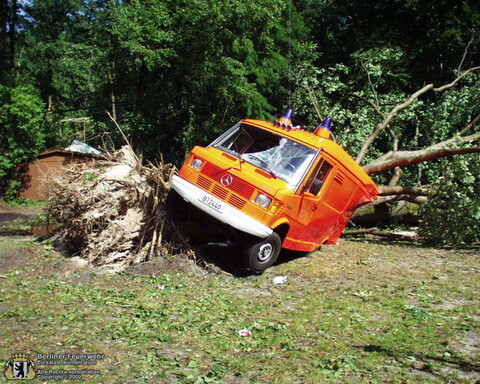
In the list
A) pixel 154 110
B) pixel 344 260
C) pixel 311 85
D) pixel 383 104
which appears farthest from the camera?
pixel 154 110

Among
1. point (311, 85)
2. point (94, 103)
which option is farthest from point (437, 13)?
point (94, 103)

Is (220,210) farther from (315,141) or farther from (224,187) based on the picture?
(315,141)

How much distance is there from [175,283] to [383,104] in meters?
10.1

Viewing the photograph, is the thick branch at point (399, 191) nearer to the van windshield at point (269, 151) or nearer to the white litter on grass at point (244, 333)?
the van windshield at point (269, 151)

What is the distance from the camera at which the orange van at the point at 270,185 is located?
276 inches

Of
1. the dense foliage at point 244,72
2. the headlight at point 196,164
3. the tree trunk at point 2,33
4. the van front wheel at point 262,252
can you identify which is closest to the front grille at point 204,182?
the headlight at point 196,164

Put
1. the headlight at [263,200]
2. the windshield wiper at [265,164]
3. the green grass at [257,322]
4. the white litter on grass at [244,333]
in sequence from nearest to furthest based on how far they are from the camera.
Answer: the green grass at [257,322] < the white litter on grass at [244,333] < the headlight at [263,200] < the windshield wiper at [265,164]

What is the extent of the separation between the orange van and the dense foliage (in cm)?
520

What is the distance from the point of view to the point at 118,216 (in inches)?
315

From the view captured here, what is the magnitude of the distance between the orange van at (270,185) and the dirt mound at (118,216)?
605 mm

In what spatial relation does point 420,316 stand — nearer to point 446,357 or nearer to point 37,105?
point 446,357

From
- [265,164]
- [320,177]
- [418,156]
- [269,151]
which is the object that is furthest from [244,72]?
[265,164]

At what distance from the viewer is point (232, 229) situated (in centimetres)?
718

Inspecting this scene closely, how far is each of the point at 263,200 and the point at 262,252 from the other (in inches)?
34.2
